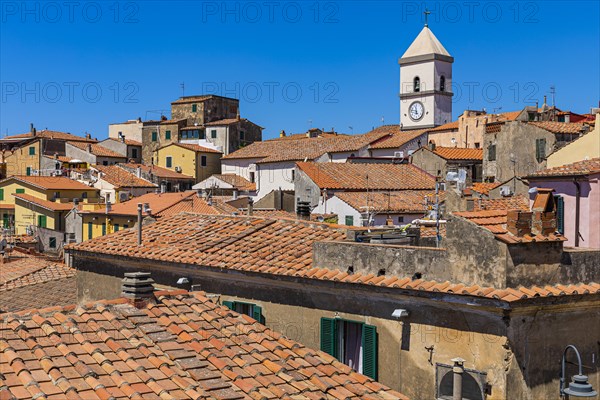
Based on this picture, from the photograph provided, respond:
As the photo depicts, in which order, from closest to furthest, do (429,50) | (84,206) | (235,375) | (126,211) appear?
(235,375)
(126,211)
(84,206)
(429,50)

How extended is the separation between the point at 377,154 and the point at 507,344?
1857 inches

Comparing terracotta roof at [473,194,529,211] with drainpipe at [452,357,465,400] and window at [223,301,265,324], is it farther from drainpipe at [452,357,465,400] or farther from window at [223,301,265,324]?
drainpipe at [452,357,465,400]

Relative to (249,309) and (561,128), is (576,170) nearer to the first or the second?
(249,309)

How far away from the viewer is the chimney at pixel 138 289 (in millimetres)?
11258

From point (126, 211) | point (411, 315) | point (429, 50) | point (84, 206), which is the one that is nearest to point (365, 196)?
point (126, 211)

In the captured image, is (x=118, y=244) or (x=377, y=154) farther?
(x=377, y=154)

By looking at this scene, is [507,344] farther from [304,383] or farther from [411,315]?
[304,383]

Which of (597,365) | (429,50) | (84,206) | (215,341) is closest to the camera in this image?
(215,341)

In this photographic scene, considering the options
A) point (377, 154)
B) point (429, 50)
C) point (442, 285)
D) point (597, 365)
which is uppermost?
point (429, 50)

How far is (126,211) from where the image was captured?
4156cm

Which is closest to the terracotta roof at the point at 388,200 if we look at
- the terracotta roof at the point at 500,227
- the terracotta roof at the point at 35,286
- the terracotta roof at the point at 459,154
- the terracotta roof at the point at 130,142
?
the terracotta roof at the point at 459,154

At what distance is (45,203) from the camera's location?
162ft

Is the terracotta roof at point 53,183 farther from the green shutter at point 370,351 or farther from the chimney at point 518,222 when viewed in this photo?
the chimney at point 518,222

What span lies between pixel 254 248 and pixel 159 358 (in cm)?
545
